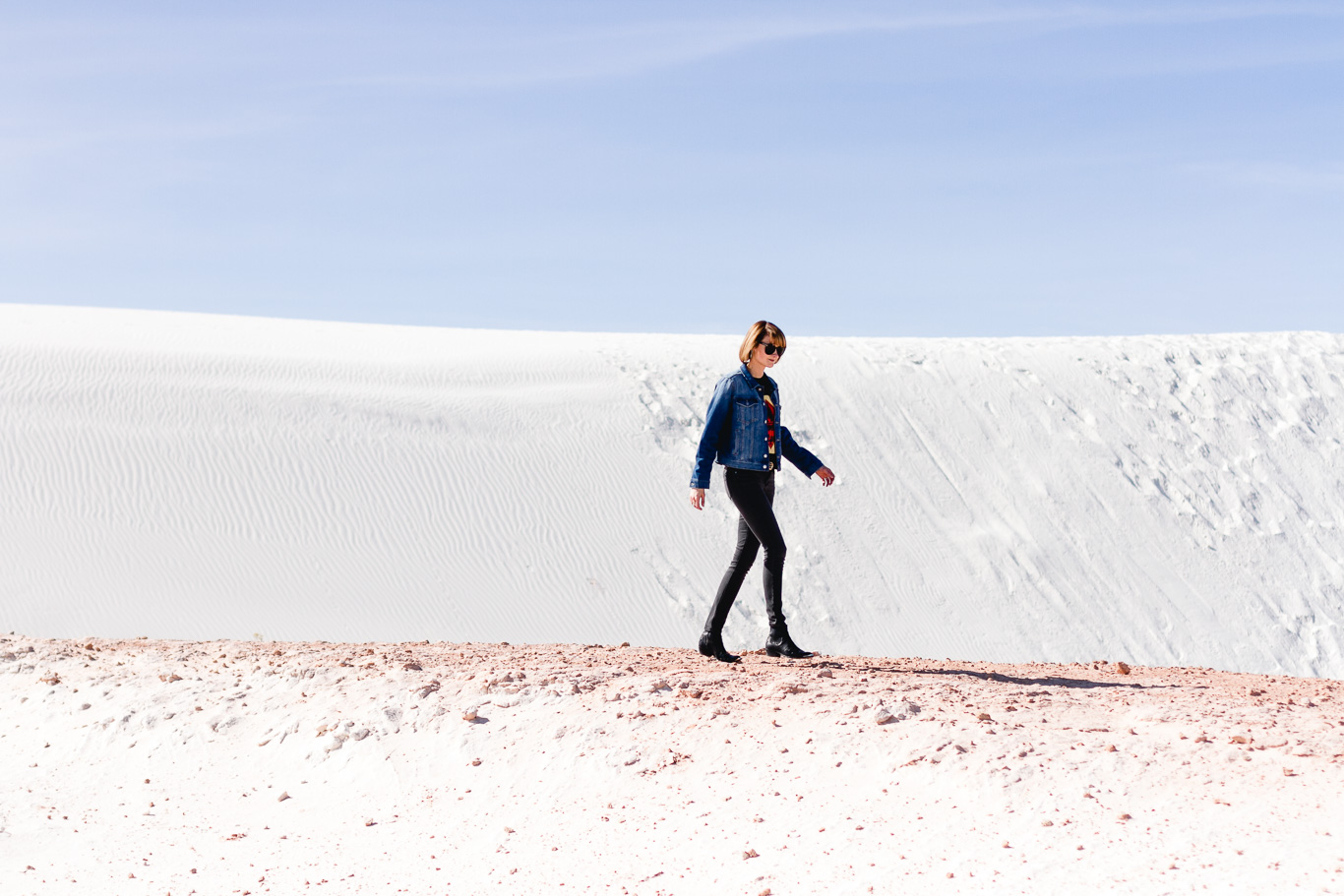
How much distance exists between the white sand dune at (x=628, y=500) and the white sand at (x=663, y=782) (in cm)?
604

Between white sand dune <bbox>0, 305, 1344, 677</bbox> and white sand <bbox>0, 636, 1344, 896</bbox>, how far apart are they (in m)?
6.04

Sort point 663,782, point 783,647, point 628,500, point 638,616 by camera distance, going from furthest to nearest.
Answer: point 628,500 < point 638,616 < point 783,647 < point 663,782

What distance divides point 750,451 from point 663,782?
172 cm

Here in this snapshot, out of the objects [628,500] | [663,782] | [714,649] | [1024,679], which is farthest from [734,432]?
[628,500]

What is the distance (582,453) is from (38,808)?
11405mm

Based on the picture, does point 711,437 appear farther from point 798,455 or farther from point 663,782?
point 663,782

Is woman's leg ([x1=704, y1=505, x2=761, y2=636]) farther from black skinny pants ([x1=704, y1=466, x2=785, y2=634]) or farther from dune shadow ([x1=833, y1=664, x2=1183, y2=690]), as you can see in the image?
dune shadow ([x1=833, y1=664, x2=1183, y2=690])

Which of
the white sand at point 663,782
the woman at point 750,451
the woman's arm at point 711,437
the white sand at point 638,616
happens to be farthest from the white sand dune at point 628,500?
the woman's arm at point 711,437

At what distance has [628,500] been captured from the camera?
1516cm

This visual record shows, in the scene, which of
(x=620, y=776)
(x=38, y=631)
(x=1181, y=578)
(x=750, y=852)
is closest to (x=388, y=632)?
(x=38, y=631)

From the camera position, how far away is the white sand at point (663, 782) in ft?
11.8

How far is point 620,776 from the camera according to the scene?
4.39 metres

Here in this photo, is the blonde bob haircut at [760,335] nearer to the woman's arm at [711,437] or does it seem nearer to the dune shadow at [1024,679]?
the woman's arm at [711,437]

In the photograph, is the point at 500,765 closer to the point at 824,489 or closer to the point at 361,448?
the point at 361,448
